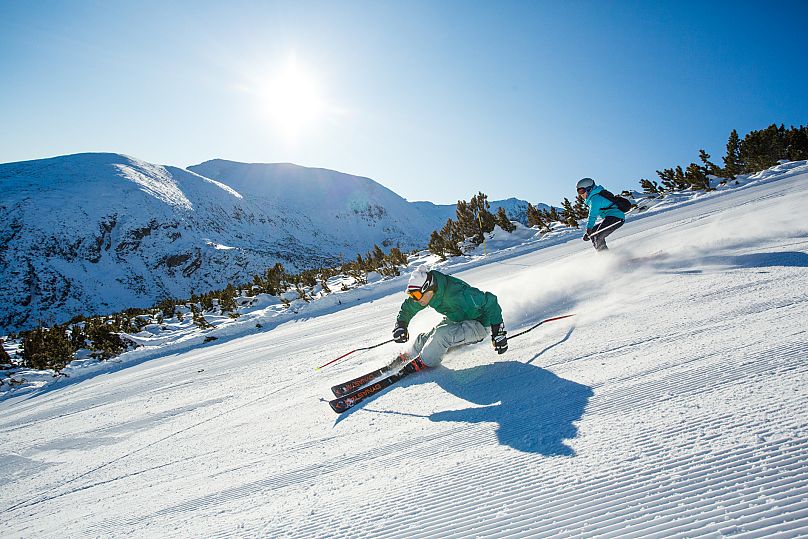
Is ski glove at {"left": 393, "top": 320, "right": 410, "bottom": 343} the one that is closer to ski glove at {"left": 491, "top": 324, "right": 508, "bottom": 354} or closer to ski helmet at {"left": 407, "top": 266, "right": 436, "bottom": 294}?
ski helmet at {"left": 407, "top": 266, "right": 436, "bottom": 294}

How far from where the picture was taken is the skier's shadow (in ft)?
6.63

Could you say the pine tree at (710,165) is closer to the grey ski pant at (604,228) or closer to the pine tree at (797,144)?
the pine tree at (797,144)

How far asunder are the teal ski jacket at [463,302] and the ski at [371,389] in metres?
0.61

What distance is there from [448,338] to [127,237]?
82859 millimetres

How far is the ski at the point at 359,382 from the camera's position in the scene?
147 inches

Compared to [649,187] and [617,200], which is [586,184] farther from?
[649,187]

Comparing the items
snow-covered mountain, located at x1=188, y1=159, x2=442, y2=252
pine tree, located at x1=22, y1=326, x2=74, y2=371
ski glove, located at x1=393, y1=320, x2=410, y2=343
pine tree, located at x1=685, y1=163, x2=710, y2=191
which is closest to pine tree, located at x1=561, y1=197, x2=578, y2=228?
pine tree, located at x1=685, y1=163, x2=710, y2=191

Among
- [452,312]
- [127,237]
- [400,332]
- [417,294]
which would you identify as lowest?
[400,332]

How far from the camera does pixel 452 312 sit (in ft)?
12.9

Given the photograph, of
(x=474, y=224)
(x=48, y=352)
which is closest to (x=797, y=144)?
(x=474, y=224)

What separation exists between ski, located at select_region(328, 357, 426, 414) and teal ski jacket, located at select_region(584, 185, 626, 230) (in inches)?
201

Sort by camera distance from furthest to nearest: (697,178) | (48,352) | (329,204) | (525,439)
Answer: (329,204) → (697,178) → (48,352) → (525,439)

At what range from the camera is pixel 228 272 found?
61531mm

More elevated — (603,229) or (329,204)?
(329,204)
